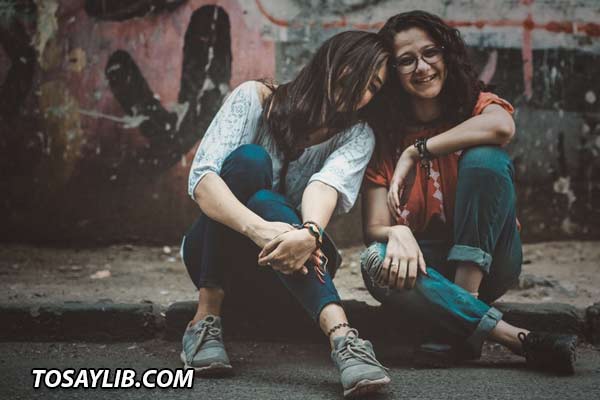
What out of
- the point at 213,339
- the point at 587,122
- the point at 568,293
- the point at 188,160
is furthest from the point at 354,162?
the point at 587,122

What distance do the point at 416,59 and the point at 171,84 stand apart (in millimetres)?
2091

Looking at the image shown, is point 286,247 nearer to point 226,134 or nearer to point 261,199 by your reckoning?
point 261,199

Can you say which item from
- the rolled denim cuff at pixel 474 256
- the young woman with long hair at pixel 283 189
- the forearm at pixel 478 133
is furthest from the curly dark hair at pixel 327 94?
the rolled denim cuff at pixel 474 256

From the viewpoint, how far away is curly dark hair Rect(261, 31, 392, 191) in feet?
8.30

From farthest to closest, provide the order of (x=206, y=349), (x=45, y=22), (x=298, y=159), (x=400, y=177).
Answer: (x=45, y=22)
(x=298, y=159)
(x=400, y=177)
(x=206, y=349)

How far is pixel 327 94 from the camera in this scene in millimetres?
2588

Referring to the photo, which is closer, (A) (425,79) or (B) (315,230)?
(B) (315,230)

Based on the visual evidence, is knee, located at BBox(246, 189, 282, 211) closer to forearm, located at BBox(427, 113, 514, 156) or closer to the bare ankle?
the bare ankle

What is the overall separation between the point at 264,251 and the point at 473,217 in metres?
0.75

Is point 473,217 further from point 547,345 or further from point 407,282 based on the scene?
point 547,345

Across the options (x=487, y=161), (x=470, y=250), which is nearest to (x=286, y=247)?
(x=470, y=250)

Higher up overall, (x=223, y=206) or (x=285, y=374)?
(x=223, y=206)

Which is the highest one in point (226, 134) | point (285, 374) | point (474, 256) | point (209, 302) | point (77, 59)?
point (77, 59)

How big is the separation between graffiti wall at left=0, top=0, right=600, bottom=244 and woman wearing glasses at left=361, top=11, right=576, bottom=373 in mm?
1646
